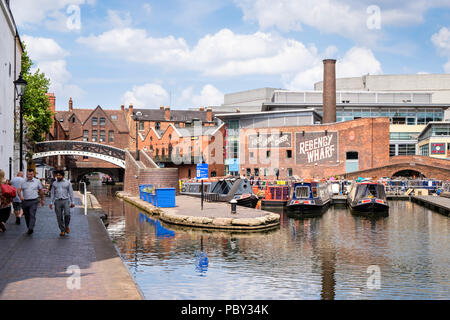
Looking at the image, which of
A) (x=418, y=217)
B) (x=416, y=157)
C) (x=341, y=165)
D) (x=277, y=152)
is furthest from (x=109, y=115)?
(x=418, y=217)

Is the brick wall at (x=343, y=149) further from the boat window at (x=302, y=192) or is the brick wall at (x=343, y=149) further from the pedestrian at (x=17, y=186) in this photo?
the pedestrian at (x=17, y=186)

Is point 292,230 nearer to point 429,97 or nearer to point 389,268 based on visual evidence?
point 389,268

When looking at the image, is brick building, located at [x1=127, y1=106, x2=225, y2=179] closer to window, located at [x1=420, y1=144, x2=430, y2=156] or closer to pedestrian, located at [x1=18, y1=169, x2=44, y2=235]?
window, located at [x1=420, y1=144, x2=430, y2=156]

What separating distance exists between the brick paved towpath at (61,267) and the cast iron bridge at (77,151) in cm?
3955

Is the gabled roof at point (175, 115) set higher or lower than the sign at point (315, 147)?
higher

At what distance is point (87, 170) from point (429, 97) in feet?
181

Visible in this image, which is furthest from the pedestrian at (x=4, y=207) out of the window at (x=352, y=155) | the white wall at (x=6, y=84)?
the window at (x=352, y=155)

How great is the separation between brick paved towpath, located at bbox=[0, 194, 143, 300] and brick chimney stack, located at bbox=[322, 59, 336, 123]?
46.4 meters

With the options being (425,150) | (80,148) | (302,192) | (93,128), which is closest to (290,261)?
(302,192)

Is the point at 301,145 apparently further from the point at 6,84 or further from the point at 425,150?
the point at 6,84

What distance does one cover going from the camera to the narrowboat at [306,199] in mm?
30078

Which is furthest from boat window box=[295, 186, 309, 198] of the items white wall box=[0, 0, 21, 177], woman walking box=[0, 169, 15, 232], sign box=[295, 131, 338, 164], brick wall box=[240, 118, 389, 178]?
sign box=[295, 131, 338, 164]

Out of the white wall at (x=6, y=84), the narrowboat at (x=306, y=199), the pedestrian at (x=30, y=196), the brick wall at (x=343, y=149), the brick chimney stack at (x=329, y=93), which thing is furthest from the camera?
the brick chimney stack at (x=329, y=93)

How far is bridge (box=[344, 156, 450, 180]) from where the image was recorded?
48906 millimetres
